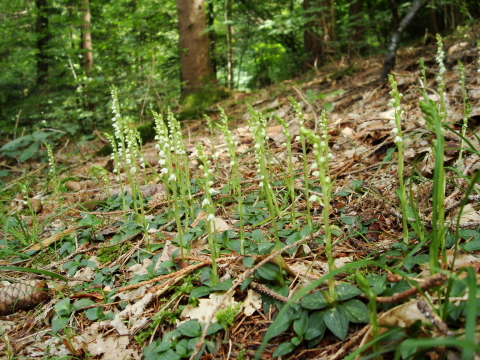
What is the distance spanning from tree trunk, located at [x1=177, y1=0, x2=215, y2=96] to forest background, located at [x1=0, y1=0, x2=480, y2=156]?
0.02 meters

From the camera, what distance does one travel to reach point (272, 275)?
1.80 metres

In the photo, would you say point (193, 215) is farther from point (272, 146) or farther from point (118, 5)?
point (118, 5)

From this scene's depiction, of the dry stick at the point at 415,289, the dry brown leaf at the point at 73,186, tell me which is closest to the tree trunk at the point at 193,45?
the dry brown leaf at the point at 73,186

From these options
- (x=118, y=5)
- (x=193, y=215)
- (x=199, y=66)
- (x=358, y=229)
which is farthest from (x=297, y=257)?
(x=118, y=5)

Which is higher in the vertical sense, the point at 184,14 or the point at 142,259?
the point at 184,14

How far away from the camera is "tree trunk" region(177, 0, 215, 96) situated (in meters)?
7.20

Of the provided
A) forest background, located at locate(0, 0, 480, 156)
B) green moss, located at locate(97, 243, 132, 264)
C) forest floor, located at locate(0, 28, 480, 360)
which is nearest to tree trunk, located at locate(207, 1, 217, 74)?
forest background, located at locate(0, 0, 480, 156)

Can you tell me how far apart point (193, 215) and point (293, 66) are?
8.02m

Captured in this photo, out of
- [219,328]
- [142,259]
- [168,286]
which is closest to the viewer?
[219,328]

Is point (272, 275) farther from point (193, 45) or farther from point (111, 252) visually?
point (193, 45)

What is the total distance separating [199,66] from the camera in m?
7.44

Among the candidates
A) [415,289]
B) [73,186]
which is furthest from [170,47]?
[415,289]

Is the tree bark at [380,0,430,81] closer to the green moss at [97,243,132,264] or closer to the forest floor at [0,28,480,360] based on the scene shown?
the forest floor at [0,28,480,360]

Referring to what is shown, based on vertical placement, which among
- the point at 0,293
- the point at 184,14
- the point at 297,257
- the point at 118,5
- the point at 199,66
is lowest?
the point at 0,293
